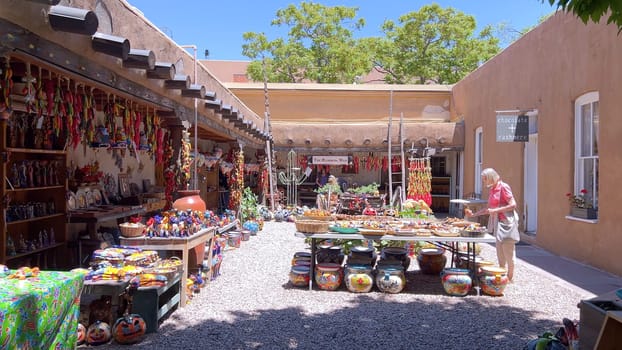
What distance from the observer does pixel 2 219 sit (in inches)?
223

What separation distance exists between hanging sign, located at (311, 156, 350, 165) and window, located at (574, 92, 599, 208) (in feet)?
28.9

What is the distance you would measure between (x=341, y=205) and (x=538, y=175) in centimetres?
519

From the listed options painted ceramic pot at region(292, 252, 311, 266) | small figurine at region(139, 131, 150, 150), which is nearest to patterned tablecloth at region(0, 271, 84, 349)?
painted ceramic pot at region(292, 252, 311, 266)

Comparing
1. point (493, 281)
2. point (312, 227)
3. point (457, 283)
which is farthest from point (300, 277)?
point (493, 281)

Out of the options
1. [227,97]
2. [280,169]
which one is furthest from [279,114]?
[227,97]

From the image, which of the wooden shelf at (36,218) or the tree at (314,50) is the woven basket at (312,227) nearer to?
the wooden shelf at (36,218)

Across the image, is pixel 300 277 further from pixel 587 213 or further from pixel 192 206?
pixel 587 213

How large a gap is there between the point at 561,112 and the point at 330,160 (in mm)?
8624

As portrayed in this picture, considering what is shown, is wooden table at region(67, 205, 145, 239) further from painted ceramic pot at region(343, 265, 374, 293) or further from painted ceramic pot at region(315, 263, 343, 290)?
painted ceramic pot at region(343, 265, 374, 293)

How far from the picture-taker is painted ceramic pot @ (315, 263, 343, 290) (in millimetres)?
6605

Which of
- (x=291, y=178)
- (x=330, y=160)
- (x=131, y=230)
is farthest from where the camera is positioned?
(x=330, y=160)

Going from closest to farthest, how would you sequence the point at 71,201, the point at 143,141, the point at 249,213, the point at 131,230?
1. the point at 131,230
2. the point at 71,201
3. the point at 143,141
4. the point at 249,213

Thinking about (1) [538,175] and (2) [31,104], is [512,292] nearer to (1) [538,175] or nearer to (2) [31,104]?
(1) [538,175]

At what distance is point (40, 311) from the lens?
10.5 feet
